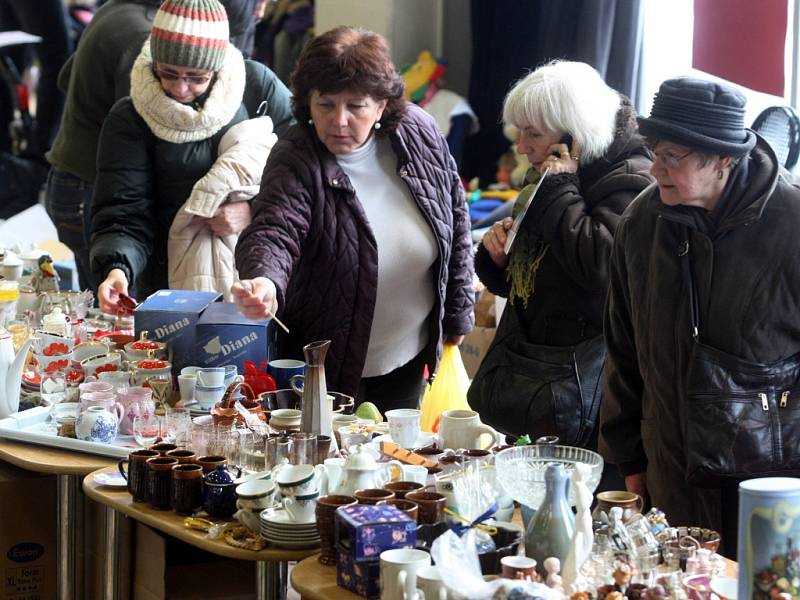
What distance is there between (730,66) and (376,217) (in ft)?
8.18

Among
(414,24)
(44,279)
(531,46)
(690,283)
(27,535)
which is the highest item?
(414,24)

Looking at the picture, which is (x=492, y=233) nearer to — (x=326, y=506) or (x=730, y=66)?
(x=326, y=506)

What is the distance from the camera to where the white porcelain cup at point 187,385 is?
3.04 metres

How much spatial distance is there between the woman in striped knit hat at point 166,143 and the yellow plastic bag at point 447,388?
2.71 ft

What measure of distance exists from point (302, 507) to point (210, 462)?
31 cm

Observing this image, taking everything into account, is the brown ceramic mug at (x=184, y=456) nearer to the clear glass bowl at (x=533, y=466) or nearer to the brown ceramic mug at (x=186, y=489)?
the brown ceramic mug at (x=186, y=489)

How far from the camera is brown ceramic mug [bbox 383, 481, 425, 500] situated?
2.27 m

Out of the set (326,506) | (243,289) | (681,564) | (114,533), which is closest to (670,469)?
(681,564)

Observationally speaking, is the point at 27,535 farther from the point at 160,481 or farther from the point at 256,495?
the point at 256,495

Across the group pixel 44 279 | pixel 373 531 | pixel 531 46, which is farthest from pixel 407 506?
pixel 531 46

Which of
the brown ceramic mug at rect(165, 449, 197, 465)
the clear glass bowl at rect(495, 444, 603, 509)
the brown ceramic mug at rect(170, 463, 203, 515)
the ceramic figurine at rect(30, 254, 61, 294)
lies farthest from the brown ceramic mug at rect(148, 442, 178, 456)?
the ceramic figurine at rect(30, 254, 61, 294)

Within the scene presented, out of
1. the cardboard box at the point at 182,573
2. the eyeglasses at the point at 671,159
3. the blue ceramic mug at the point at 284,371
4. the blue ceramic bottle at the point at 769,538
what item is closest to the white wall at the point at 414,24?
the blue ceramic mug at the point at 284,371

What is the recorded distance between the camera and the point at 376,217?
3324mm

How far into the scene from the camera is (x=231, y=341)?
10.3 feet
